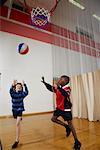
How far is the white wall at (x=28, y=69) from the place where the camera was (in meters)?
6.79

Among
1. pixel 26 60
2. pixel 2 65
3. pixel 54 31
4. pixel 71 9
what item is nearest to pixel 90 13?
pixel 71 9

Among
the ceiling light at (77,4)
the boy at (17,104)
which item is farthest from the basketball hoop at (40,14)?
the boy at (17,104)

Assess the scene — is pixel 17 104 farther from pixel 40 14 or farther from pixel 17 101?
pixel 40 14

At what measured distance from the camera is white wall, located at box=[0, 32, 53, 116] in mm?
6789

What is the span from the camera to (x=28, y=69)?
7637 millimetres

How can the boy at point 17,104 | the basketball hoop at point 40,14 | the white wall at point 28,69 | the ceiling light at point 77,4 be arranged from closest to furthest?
the boy at point 17,104, the basketball hoop at point 40,14, the white wall at point 28,69, the ceiling light at point 77,4

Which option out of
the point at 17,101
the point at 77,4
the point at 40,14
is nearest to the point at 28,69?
the point at 40,14

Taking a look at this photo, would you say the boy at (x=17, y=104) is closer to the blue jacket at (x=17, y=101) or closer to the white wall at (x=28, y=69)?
the blue jacket at (x=17, y=101)

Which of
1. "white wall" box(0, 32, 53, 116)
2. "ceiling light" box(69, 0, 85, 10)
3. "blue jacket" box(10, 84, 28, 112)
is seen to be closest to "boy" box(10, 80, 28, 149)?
"blue jacket" box(10, 84, 28, 112)

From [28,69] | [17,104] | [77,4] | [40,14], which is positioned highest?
[77,4]

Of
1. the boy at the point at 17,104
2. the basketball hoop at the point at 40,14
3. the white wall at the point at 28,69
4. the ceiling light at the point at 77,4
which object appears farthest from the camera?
the ceiling light at the point at 77,4

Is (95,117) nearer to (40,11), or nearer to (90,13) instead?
(40,11)

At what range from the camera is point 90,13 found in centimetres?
811

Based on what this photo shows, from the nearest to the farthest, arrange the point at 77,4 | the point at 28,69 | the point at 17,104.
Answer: the point at 17,104
the point at 77,4
the point at 28,69
